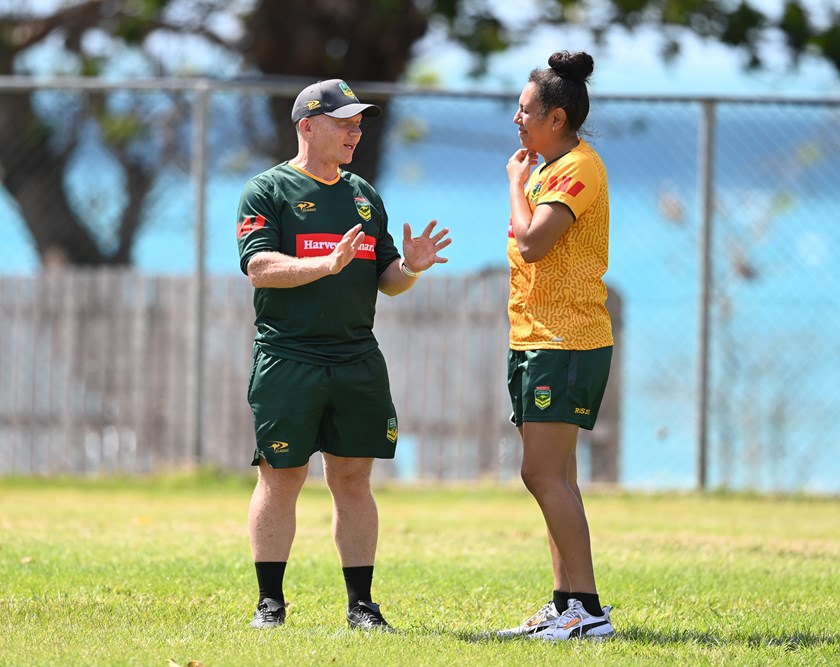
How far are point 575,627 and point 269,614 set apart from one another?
3.63 feet

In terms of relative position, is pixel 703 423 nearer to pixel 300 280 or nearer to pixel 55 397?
pixel 55 397

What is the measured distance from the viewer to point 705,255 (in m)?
9.97

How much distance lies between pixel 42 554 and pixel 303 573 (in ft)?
4.57

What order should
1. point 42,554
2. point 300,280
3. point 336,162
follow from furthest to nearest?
point 42,554 < point 336,162 < point 300,280

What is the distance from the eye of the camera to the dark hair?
4883 mm

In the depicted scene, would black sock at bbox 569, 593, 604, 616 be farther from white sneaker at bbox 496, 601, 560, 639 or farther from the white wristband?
the white wristband

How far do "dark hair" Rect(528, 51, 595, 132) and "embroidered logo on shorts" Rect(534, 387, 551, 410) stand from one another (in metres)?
0.98

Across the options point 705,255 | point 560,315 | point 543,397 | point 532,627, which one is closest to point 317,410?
point 543,397

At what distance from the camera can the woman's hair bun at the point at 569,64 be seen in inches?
192

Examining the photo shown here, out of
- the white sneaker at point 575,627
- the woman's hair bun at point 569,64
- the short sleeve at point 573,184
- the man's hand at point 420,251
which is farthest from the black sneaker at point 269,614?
A: the woman's hair bun at point 569,64

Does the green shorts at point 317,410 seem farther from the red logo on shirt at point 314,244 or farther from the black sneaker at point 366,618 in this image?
the black sneaker at point 366,618

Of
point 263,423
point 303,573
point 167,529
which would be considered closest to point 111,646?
point 263,423

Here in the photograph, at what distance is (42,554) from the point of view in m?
6.61

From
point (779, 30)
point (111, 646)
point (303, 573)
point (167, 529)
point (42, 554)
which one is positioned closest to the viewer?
point (111, 646)
